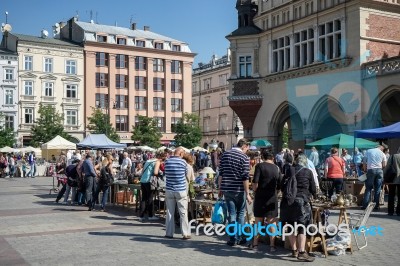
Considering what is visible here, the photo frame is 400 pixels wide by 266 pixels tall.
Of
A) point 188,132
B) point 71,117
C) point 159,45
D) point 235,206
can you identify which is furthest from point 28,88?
point 235,206

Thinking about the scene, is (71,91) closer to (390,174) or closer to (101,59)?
(101,59)

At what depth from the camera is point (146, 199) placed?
43.9 feet

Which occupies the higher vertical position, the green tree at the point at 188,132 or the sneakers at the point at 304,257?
the green tree at the point at 188,132

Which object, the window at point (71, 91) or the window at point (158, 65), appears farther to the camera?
the window at point (158, 65)

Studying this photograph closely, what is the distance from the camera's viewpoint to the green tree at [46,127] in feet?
186

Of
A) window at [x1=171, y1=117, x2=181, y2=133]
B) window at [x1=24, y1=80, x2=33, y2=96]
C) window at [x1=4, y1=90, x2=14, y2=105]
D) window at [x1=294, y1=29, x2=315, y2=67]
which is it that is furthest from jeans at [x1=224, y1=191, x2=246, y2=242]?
window at [x1=171, y1=117, x2=181, y2=133]

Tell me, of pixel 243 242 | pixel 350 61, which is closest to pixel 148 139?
pixel 350 61

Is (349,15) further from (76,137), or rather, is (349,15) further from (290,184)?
(76,137)

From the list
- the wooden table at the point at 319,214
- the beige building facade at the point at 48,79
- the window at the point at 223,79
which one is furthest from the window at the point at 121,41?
the wooden table at the point at 319,214

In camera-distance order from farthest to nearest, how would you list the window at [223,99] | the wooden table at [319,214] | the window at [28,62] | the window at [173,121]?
the window at [223,99] → the window at [173,121] → the window at [28,62] → the wooden table at [319,214]

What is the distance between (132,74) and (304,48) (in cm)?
4045

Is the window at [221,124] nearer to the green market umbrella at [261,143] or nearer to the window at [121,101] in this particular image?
the window at [121,101]

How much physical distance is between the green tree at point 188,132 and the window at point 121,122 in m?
6.85

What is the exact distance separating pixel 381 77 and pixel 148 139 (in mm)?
39248
